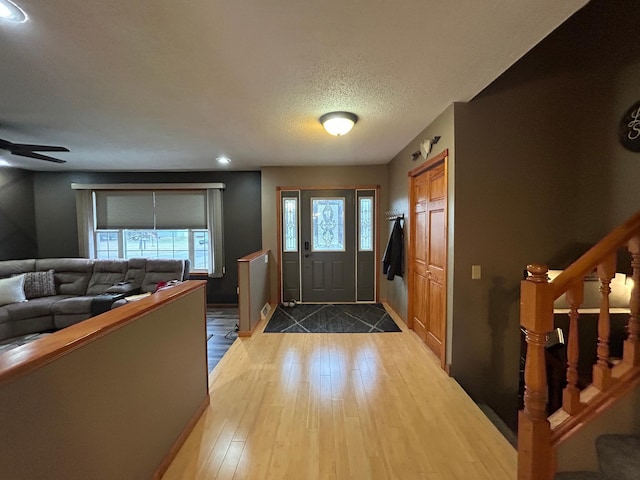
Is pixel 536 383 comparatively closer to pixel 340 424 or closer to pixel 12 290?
pixel 340 424

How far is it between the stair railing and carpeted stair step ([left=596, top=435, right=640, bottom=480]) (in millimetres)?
192

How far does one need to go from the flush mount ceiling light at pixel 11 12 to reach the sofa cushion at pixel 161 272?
326cm

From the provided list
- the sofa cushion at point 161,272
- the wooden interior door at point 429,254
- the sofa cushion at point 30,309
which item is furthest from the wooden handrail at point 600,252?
the sofa cushion at point 30,309

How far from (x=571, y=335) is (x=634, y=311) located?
29 cm

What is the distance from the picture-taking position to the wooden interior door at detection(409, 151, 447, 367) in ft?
8.82

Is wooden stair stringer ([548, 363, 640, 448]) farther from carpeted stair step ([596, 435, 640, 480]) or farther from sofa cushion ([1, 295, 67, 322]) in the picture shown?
sofa cushion ([1, 295, 67, 322])

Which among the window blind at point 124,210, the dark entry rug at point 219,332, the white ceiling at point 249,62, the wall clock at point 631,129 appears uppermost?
the white ceiling at point 249,62

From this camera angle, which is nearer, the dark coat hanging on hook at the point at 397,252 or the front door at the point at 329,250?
the dark coat hanging on hook at the point at 397,252

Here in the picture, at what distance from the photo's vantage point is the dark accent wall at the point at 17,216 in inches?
181

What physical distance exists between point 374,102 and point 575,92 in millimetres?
1772

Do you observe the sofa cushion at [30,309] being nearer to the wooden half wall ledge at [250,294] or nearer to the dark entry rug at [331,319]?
the wooden half wall ledge at [250,294]

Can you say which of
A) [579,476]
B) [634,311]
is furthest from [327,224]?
[579,476]

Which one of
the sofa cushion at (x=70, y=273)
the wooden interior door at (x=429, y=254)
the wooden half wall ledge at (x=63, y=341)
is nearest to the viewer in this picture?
the wooden half wall ledge at (x=63, y=341)

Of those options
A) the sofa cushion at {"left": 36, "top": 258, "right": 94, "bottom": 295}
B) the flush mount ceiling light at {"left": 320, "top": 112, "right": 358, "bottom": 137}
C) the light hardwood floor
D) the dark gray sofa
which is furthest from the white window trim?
the flush mount ceiling light at {"left": 320, "top": 112, "right": 358, "bottom": 137}
